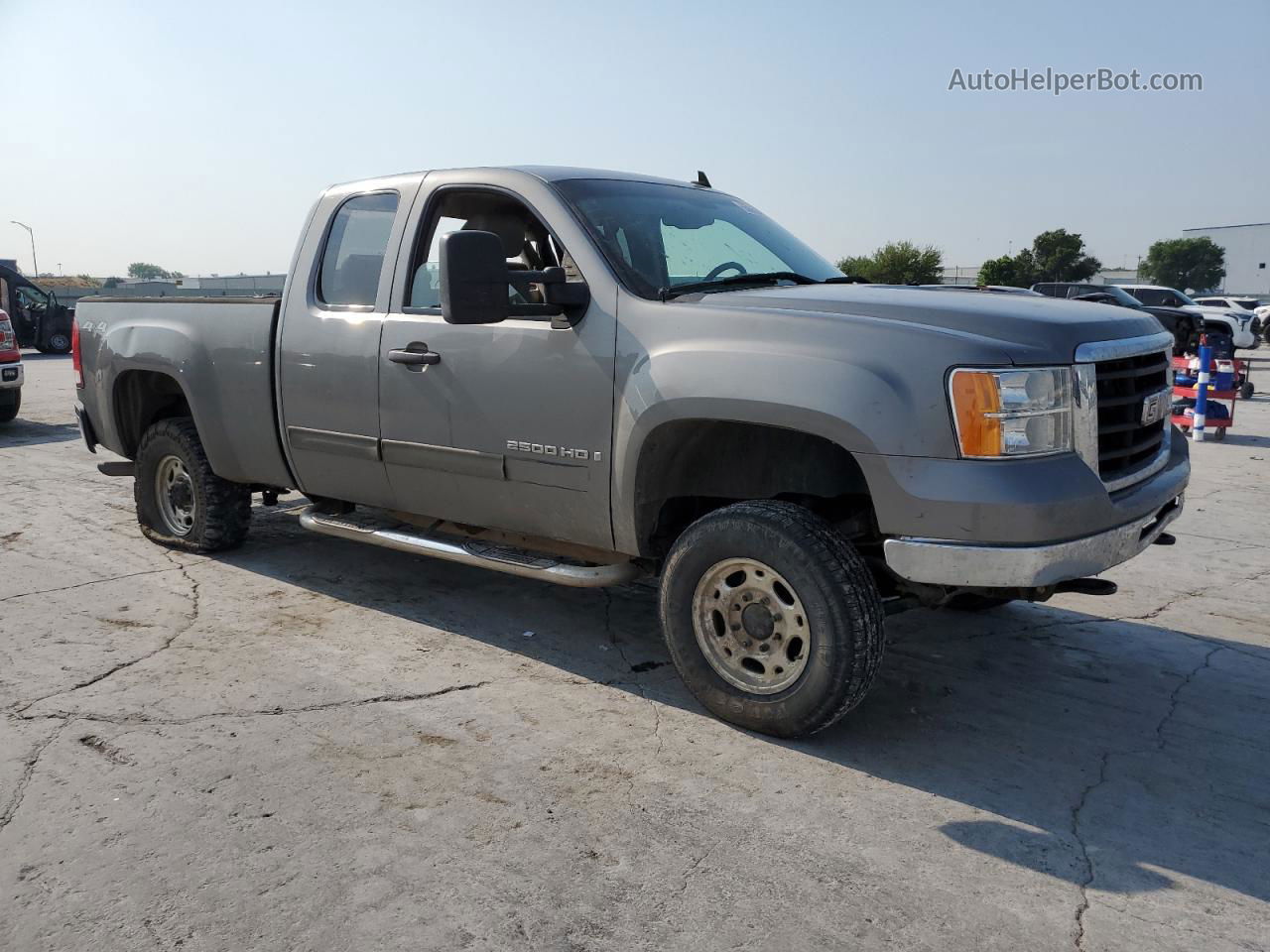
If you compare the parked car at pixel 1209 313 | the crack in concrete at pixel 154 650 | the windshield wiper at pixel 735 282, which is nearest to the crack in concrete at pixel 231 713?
the crack in concrete at pixel 154 650

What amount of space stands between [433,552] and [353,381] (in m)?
0.87

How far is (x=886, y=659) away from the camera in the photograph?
177 inches

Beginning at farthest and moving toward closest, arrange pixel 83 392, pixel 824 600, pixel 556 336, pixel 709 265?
pixel 83 392
pixel 709 265
pixel 556 336
pixel 824 600

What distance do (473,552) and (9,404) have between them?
9815 mm

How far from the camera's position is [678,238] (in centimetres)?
442

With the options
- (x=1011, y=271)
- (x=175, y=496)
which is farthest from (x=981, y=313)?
(x=1011, y=271)

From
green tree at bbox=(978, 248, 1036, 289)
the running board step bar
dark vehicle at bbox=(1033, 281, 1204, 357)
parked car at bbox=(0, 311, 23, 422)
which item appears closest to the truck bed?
the running board step bar

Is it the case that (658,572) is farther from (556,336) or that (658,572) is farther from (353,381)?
(353,381)

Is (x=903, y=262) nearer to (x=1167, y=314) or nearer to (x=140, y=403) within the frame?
(x=1167, y=314)

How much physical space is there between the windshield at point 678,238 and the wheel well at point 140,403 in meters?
3.05

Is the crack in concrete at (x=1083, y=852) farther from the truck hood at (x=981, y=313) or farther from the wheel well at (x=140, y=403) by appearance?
the wheel well at (x=140, y=403)

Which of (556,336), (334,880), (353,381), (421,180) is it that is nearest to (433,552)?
(353,381)

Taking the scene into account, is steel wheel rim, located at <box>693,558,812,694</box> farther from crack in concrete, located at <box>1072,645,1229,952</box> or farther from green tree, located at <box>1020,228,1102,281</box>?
green tree, located at <box>1020,228,1102,281</box>

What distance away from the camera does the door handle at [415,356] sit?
14.6 feet
